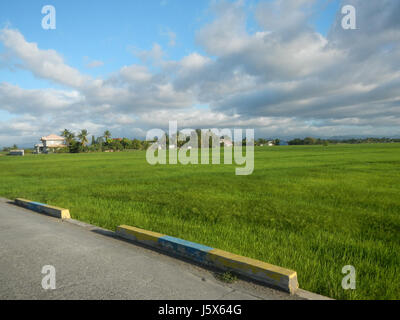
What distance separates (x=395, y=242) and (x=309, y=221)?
1833 millimetres

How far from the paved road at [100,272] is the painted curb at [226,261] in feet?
0.45

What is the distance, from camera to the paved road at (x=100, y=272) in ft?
10.3

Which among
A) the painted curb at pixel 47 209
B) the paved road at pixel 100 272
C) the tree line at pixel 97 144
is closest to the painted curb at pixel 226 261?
the paved road at pixel 100 272

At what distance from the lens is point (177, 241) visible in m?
4.42

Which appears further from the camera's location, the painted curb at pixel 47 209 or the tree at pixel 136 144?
the tree at pixel 136 144

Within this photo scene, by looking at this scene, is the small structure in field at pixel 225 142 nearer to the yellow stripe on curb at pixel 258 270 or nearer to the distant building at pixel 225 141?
the distant building at pixel 225 141

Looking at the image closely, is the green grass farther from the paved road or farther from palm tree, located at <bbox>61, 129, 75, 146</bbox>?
palm tree, located at <bbox>61, 129, 75, 146</bbox>

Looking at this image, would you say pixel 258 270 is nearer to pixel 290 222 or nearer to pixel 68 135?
pixel 290 222

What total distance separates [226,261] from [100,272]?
1.83m

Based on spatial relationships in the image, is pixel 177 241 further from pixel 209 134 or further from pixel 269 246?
pixel 209 134

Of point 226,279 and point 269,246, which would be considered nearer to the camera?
point 226,279

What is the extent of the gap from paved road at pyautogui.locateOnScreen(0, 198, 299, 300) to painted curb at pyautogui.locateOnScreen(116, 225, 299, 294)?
0.14 metres

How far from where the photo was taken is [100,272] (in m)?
3.67
